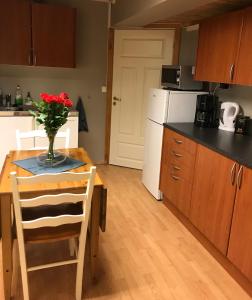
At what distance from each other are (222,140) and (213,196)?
0.53 meters

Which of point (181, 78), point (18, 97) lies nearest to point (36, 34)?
point (18, 97)

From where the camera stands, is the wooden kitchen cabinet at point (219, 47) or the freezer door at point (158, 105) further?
the freezer door at point (158, 105)

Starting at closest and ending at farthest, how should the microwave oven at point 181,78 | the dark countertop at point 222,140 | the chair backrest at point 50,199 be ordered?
1. the chair backrest at point 50,199
2. the dark countertop at point 222,140
3. the microwave oven at point 181,78

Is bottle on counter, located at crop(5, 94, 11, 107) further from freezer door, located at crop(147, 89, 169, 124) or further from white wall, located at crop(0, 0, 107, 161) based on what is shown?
freezer door, located at crop(147, 89, 169, 124)

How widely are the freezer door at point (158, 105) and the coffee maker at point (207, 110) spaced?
1.23 feet

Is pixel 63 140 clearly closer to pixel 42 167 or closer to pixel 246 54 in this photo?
pixel 42 167

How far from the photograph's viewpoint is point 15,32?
352 centimetres

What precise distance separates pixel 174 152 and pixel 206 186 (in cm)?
64

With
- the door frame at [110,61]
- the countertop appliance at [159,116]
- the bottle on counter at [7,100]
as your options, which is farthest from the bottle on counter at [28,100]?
the countertop appliance at [159,116]

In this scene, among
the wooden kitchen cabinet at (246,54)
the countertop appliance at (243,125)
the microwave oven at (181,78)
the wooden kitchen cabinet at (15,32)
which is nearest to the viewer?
the wooden kitchen cabinet at (246,54)

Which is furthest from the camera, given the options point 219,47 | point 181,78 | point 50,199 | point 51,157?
point 181,78

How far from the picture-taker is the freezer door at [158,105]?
3.17 metres

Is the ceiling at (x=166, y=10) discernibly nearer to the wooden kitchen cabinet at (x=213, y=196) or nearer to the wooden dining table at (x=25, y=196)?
the wooden kitchen cabinet at (x=213, y=196)

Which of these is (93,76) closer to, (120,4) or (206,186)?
(120,4)
